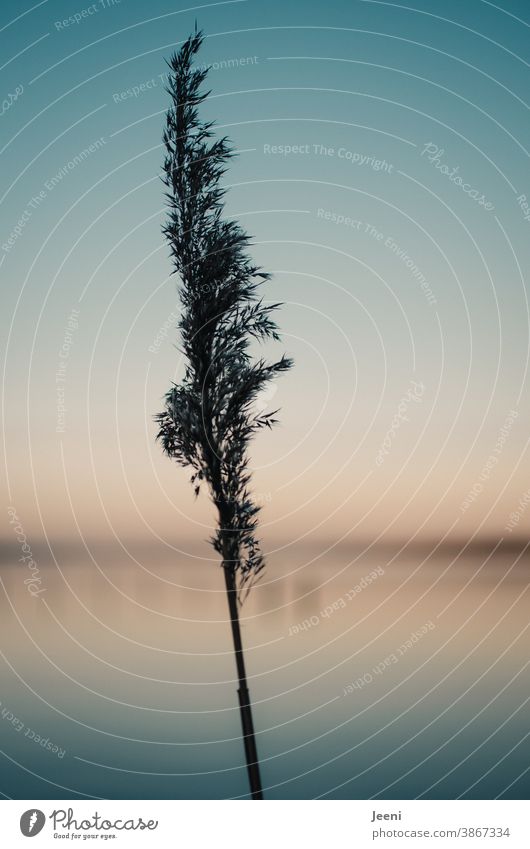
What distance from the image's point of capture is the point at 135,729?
9695 mm

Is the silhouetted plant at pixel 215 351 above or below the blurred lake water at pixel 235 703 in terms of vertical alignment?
above

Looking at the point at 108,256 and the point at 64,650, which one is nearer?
the point at 108,256

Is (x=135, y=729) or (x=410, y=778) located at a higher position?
(x=135, y=729)

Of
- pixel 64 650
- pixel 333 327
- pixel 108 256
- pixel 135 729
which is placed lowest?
pixel 135 729

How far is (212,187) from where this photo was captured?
7926mm

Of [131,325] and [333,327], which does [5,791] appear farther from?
[333,327]

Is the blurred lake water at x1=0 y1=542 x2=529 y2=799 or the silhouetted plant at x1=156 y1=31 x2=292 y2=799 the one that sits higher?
Answer: the silhouetted plant at x1=156 y1=31 x2=292 y2=799

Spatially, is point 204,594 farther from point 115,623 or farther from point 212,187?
point 212,187

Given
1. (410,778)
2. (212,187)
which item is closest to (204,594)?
(410,778)

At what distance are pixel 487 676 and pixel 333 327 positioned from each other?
4.94 m

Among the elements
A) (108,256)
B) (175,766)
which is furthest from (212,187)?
(175,766)
